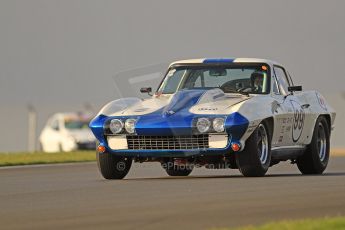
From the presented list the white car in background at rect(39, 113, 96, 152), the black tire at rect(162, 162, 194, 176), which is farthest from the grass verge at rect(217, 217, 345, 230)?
the white car in background at rect(39, 113, 96, 152)

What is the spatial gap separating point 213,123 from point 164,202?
11.5 feet

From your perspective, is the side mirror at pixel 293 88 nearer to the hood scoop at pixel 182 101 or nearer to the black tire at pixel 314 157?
the black tire at pixel 314 157

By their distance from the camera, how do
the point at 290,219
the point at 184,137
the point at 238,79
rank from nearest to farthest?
the point at 290,219
the point at 184,137
the point at 238,79

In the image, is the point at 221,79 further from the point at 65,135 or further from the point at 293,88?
the point at 65,135

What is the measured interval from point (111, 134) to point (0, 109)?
30589mm

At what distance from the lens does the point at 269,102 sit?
14.9 metres

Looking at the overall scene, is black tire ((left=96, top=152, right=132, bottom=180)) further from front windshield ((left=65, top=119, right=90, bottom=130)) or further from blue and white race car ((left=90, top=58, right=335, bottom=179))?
front windshield ((left=65, top=119, right=90, bottom=130))

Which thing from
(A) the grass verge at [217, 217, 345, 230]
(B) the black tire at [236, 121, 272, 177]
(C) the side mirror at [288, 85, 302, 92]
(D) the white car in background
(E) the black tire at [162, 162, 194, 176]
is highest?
(A) the grass verge at [217, 217, 345, 230]

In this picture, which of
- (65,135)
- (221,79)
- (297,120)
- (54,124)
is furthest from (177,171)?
(54,124)

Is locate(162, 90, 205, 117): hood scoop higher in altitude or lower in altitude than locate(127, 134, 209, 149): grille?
higher

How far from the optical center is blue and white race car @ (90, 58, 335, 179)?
46.3 feet

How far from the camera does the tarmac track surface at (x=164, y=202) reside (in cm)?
909

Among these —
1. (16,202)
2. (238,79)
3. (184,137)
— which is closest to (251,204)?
(16,202)

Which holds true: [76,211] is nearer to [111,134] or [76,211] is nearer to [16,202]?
[16,202]
